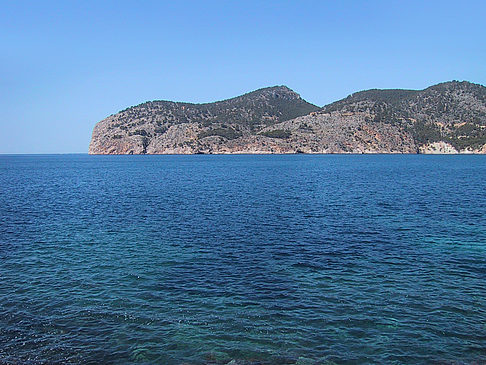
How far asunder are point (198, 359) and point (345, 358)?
626 centimetres

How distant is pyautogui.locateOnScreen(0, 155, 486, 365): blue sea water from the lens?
57.3 feet

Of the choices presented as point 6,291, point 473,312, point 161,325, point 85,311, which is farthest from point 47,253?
point 473,312

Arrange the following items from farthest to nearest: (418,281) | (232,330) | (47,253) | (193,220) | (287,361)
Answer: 1. (193,220)
2. (47,253)
3. (418,281)
4. (232,330)
5. (287,361)

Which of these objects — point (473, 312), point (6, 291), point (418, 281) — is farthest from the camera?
point (418, 281)

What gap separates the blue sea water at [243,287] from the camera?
17.5 m

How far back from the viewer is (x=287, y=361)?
16.3 meters

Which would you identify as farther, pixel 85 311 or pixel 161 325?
pixel 85 311

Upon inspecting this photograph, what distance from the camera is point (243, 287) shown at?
960 inches

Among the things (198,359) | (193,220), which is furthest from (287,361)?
(193,220)

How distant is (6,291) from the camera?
2359 centimetres

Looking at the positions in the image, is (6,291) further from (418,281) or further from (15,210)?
(15,210)

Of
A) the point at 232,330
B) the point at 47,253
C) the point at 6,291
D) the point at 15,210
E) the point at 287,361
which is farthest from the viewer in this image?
the point at 15,210

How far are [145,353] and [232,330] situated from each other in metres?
4.21

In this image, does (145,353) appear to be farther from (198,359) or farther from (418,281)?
(418,281)
